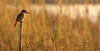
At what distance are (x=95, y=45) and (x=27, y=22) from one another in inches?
36.1

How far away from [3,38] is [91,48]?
109cm

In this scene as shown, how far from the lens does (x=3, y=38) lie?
6.97ft

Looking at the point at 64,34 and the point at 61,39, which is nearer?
the point at 61,39

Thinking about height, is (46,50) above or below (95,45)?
above

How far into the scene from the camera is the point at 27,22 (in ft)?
6.90

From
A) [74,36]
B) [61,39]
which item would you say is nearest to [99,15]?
[74,36]

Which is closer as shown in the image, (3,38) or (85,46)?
(85,46)

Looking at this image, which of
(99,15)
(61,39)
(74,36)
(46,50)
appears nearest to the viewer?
(46,50)

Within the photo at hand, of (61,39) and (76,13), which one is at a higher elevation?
(76,13)

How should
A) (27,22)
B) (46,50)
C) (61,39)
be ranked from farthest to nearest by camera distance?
(27,22) < (61,39) < (46,50)

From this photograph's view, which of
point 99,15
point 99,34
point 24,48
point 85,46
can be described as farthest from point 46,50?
point 99,15

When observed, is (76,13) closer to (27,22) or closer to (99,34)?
(99,34)

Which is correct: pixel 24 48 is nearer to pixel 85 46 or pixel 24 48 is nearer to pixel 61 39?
pixel 61 39

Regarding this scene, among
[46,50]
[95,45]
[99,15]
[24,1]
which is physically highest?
[24,1]
